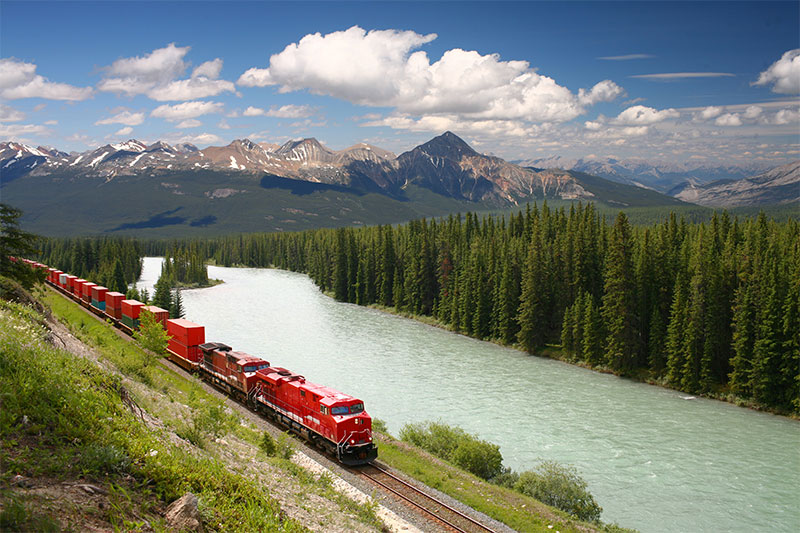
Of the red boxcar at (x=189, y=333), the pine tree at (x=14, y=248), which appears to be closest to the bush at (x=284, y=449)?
the red boxcar at (x=189, y=333)

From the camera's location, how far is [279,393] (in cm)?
3834

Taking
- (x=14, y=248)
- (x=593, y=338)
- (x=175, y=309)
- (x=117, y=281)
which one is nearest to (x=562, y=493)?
(x=593, y=338)

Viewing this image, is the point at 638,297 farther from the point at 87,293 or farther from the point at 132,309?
the point at 87,293

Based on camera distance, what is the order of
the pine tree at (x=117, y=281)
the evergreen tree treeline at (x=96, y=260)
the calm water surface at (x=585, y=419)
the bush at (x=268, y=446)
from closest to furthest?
the bush at (x=268, y=446), the calm water surface at (x=585, y=419), the pine tree at (x=117, y=281), the evergreen tree treeline at (x=96, y=260)

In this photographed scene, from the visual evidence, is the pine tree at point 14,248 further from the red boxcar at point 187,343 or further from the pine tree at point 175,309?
the pine tree at point 175,309

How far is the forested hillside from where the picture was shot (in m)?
56.9

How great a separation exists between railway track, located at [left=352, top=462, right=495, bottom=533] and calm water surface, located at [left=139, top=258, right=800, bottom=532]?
1295 cm

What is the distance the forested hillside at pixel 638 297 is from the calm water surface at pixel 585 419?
3857mm

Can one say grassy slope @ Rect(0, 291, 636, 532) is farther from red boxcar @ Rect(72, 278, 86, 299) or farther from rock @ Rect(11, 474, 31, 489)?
red boxcar @ Rect(72, 278, 86, 299)

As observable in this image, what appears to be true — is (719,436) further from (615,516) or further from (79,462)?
(79,462)

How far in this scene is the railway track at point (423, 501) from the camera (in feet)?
80.3

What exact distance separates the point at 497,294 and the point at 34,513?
82.4 m

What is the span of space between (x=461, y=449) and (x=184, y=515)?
79.5 ft

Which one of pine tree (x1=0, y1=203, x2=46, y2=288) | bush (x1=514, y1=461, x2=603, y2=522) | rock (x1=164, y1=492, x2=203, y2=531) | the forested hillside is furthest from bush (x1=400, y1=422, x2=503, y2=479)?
the forested hillside
